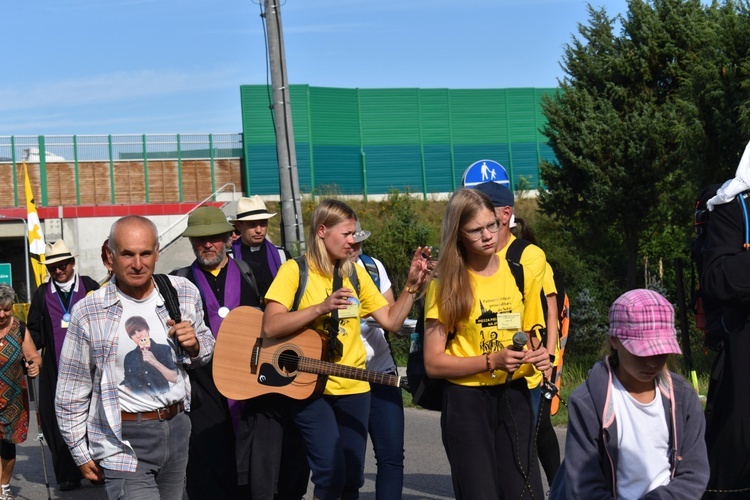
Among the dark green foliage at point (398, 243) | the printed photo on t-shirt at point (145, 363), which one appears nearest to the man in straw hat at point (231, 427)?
the printed photo on t-shirt at point (145, 363)

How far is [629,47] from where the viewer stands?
24188mm

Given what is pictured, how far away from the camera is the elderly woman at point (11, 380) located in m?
8.67

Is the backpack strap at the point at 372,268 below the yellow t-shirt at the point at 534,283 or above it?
above

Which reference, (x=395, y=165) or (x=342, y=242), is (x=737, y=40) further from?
(x=395, y=165)

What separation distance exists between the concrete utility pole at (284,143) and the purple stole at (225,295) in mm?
9071

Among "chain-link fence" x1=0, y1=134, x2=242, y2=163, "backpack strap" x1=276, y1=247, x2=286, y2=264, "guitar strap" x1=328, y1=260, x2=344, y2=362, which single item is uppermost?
"chain-link fence" x1=0, y1=134, x2=242, y2=163

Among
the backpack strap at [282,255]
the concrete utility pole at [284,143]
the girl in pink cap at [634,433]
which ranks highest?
the concrete utility pole at [284,143]

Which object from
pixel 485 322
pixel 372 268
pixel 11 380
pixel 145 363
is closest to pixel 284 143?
pixel 11 380

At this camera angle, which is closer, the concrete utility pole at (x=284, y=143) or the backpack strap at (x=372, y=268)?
the backpack strap at (x=372, y=268)

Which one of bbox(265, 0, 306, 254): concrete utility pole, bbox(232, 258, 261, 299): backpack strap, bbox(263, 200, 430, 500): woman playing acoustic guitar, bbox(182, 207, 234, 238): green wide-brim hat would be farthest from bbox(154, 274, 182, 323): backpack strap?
bbox(265, 0, 306, 254): concrete utility pole

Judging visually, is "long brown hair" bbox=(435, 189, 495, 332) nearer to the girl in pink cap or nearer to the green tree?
the girl in pink cap

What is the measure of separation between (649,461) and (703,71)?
13485 mm

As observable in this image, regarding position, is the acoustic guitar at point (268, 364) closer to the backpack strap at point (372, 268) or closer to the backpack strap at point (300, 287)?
the backpack strap at point (300, 287)

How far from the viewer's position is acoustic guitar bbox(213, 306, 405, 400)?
19.5 feet
